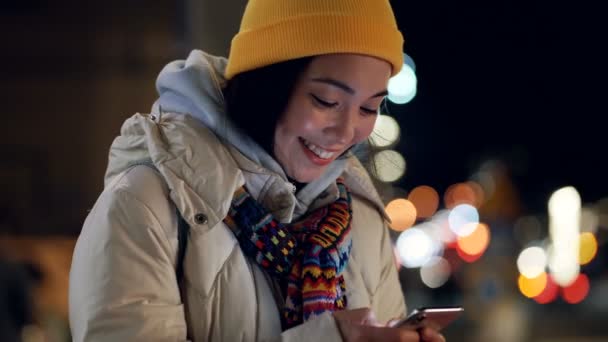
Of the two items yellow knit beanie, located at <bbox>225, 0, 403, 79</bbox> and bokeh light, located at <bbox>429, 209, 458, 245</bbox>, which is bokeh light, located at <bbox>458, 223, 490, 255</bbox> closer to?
bokeh light, located at <bbox>429, 209, 458, 245</bbox>

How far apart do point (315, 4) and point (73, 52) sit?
8523 millimetres

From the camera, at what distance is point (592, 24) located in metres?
19.9

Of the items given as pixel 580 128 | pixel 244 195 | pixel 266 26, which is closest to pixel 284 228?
pixel 244 195

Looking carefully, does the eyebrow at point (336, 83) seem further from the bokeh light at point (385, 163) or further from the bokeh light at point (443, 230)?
the bokeh light at point (443, 230)

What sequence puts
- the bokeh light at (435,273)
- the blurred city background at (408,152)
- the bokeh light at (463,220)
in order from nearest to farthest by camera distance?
the blurred city background at (408,152) → the bokeh light at (435,273) → the bokeh light at (463,220)

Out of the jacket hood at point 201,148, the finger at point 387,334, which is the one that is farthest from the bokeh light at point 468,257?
the finger at point 387,334

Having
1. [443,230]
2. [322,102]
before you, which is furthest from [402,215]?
[322,102]

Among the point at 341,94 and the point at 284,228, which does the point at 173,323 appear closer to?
the point at 284,228

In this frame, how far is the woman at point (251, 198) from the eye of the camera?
230 centimetres

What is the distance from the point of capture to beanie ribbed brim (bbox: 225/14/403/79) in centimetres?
259

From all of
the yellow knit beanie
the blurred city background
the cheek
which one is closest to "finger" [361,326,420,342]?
the cheek

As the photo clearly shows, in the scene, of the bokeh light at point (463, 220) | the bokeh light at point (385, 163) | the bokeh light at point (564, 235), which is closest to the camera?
the bokeh light at point (385, 163)

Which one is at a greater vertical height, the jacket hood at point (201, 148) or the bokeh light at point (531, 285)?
the jacket hood at point (201, 148)

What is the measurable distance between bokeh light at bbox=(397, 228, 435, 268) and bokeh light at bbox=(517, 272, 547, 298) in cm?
133
